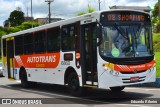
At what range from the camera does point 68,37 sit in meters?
15.5

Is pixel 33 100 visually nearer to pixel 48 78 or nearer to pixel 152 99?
pixel 48 78

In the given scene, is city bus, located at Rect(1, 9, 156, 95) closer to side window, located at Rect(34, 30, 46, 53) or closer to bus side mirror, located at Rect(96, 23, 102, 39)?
bus side mirror, located at Rect(96, 23, 102, 39)

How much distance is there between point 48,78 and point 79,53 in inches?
138

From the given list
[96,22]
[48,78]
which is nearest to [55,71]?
[48,78]

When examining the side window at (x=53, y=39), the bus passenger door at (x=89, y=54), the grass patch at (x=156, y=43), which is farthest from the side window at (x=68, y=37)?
the grass patch at (x=156, y=43)

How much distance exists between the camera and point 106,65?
13.1 m

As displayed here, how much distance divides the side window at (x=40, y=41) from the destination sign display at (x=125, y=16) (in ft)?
16.6

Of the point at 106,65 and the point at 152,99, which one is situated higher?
the point at 106,65

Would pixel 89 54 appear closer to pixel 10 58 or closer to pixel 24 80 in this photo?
pixel 24 80

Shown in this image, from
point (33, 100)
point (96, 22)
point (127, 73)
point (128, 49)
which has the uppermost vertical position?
point (96, 22)

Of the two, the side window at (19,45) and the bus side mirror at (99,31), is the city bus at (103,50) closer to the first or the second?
the bus side mirror at (99,31)

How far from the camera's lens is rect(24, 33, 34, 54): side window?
19391mm

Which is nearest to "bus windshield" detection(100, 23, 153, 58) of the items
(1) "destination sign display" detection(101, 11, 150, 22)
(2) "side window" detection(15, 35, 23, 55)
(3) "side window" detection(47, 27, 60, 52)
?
(1) "destination sign display" detection(101, 11, 150, 22)

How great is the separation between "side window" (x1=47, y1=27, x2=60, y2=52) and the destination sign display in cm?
344
